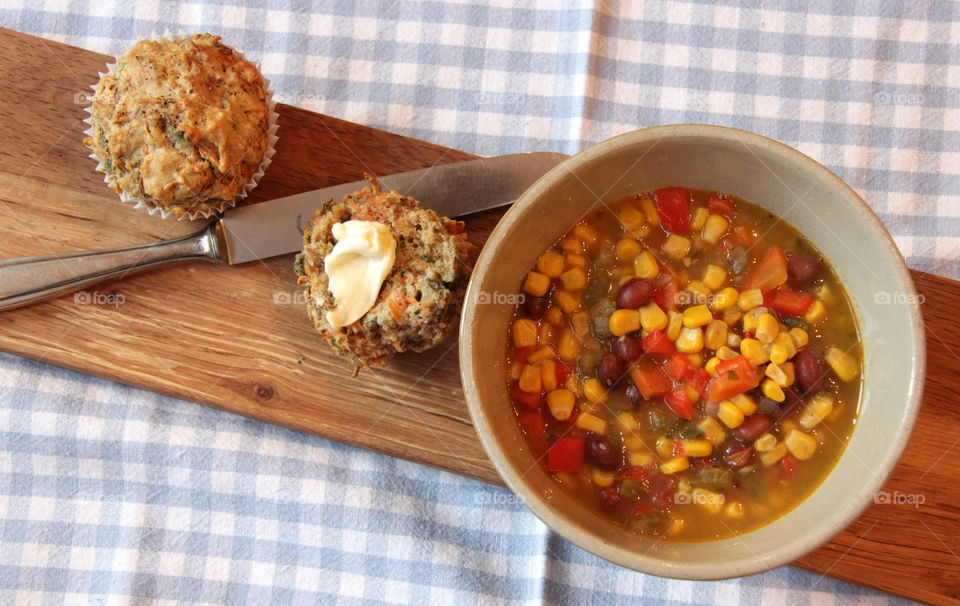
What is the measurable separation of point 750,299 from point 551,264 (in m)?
0.79

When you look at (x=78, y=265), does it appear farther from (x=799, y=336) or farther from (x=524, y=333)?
(x=799, y=336)

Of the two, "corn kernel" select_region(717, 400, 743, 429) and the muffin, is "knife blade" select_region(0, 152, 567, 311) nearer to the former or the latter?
the muffin

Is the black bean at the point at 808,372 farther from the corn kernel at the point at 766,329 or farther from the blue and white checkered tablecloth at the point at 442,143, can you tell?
the blue and white checkered tablecloth at the point at 442,143

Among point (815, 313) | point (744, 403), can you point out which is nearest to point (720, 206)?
point (815, 313)

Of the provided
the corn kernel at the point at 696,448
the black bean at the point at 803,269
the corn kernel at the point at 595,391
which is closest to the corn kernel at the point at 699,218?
the black bean at the point at 803,269

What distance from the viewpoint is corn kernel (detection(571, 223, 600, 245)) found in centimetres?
333

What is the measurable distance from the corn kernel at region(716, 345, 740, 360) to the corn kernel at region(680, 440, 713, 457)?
0.34 metres

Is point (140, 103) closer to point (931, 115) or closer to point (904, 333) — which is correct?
point (904, 333)

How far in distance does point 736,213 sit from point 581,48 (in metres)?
1.34

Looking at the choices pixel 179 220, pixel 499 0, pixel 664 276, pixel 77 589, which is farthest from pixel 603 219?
pixel 77 589

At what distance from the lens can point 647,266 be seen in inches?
128

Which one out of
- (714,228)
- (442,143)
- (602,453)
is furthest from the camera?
(442,143)

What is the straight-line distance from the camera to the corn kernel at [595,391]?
323 cm

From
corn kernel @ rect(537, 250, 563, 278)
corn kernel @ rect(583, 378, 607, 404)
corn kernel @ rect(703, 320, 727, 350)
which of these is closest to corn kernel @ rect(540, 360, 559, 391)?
corn kernel @ rect(583, 378, 607, 404)
